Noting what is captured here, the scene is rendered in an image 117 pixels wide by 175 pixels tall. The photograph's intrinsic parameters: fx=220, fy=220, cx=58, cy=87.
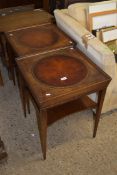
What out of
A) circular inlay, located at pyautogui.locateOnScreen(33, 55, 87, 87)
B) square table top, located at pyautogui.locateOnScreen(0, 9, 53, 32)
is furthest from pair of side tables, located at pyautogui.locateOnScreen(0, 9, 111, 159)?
square table top, located at pyautogui.locateOnScreen(0, 9, 53, 32)

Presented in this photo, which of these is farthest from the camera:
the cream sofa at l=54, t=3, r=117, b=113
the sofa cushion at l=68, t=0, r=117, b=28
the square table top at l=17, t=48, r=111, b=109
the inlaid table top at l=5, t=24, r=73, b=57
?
the sofa cushion at l=68, t=0, r=117, b=28

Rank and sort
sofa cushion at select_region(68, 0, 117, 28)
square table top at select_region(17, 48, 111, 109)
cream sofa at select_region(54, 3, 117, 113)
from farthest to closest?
sofa cushion at select_region(68, 0, 117, 28) < cream sofa at select_region(54, 3, 117, 113) < square table top at select_region(17, 48, 111, 109)

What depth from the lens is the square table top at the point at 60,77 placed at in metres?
1.21

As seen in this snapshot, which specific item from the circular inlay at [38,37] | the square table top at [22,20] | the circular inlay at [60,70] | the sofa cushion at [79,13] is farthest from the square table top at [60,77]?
the square table top at [22,20]

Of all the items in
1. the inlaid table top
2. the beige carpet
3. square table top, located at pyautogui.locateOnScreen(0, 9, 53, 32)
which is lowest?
the beige carpet

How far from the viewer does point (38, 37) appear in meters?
1.69

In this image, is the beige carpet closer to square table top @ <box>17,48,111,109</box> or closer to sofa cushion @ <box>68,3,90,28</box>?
square table top @ <box>17,48,111,109</box>

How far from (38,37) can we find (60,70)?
462mm

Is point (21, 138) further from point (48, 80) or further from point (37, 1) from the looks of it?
point (37, 1)

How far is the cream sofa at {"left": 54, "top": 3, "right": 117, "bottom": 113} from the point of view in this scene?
1400 mm

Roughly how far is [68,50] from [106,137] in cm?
72

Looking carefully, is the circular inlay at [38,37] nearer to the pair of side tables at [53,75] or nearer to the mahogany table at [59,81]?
the pair of side tables at [53,75]

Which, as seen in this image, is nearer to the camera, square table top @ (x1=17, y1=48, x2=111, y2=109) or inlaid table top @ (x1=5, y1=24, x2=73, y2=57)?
square table top @ (x1=17, y1=48, x2=111, y2=109)

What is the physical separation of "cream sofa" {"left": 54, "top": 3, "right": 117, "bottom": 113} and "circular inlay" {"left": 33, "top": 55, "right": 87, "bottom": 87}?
124 mm
